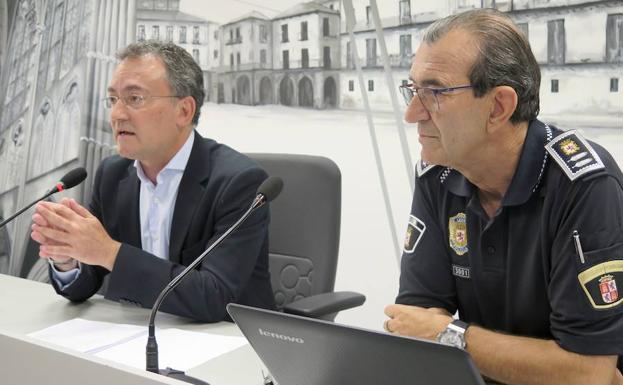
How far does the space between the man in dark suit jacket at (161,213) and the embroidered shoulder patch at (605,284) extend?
88cm

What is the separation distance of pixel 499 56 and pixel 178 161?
3.22 ft

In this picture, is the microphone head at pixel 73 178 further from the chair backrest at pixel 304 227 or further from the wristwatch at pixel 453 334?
the wristwatch at pixel 453 334

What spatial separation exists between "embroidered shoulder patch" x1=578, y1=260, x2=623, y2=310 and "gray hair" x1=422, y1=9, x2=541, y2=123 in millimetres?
347

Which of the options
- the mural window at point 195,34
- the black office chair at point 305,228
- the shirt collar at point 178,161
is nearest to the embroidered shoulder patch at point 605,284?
the black office chair at point 305,228

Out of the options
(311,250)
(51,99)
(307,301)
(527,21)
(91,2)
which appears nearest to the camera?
(307,301)

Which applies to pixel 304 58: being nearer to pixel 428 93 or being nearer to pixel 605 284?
pixel 428 93

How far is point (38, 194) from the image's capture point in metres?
4.21

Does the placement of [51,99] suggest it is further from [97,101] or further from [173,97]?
[173,97]

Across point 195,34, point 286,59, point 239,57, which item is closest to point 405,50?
point 286,59

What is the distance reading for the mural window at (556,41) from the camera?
2330mm

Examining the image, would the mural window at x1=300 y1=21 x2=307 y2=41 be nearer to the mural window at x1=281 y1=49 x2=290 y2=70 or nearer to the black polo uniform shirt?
the mural window at x1=281 y1=49 x2=290 y2=70

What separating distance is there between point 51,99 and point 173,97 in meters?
→ 2.38

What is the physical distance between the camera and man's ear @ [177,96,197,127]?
204 cm

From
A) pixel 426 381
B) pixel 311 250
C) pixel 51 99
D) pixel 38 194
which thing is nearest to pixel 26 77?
pixel 51 99
